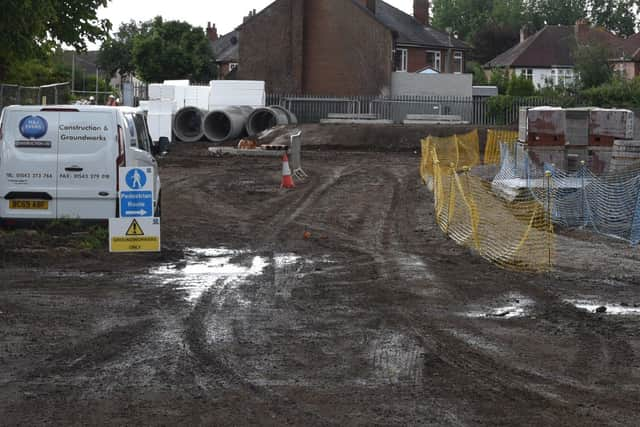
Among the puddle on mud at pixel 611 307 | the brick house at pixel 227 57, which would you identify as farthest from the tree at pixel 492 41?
the puddle on mud at pixel 611 307

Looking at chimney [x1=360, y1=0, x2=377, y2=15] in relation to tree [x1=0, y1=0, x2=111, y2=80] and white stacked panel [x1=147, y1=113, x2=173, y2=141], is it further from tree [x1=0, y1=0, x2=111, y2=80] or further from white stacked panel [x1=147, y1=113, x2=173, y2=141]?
tree [x1=0, y1=0, x2=111, y2=80]

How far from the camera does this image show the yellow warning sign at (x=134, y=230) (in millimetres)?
14078

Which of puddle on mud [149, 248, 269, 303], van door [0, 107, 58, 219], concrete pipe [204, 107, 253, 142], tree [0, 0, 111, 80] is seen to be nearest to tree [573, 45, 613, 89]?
concrete pipe [204, 107, 253, 142]

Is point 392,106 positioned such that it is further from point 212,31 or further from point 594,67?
point 212,31

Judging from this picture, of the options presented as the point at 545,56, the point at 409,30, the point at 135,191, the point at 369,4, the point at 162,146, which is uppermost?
the point at 369,4

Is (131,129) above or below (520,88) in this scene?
below

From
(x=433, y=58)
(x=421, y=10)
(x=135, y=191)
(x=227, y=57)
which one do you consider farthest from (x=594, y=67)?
(x=135, y=191)

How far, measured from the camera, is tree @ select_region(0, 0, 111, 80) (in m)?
17.6

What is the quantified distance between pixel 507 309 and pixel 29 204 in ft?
24.2

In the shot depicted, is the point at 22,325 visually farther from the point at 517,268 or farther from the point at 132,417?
the point at 517,268

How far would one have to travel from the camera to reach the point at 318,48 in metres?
63.7

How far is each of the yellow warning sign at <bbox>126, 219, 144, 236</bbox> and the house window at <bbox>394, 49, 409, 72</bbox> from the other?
63.0m

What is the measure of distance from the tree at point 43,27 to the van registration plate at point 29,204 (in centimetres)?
362

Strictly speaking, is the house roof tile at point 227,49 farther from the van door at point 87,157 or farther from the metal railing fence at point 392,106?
the van door at point 87,157
